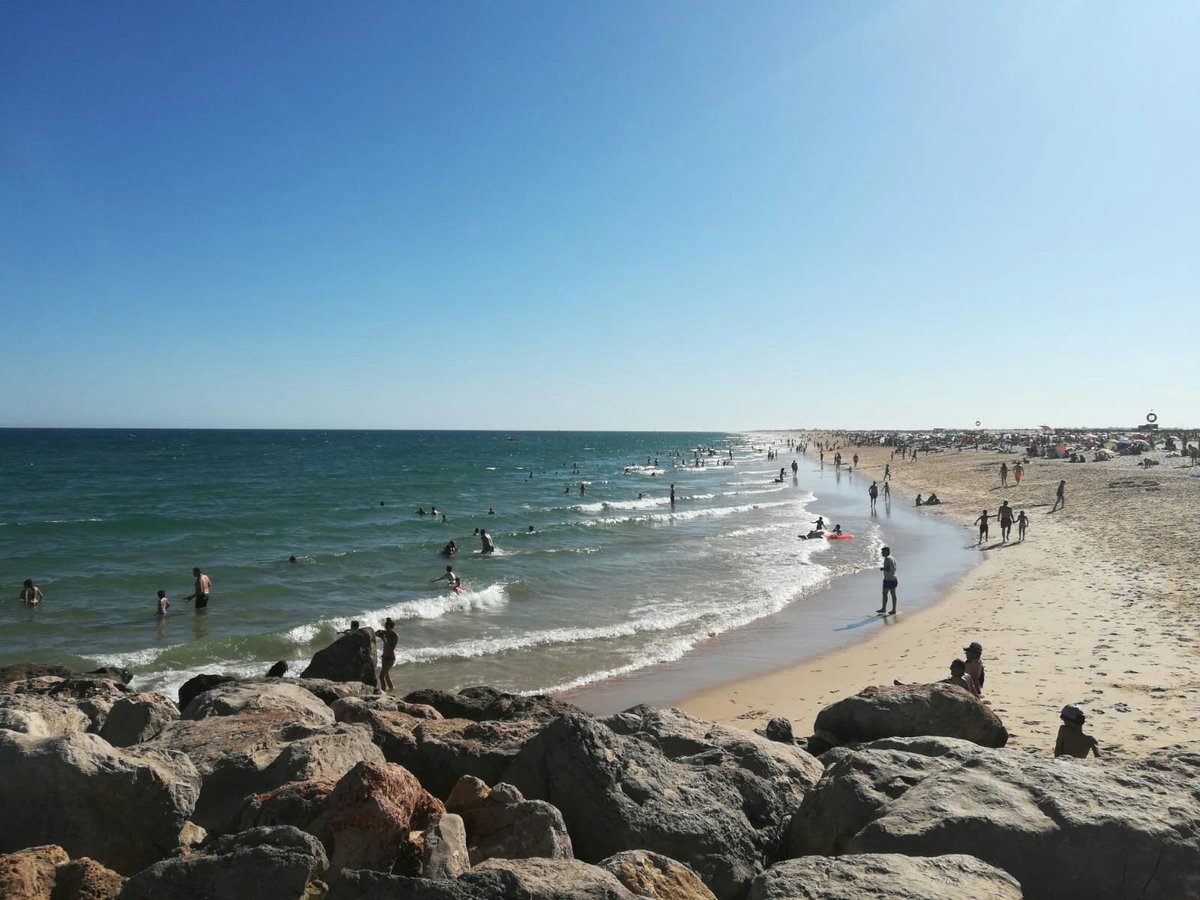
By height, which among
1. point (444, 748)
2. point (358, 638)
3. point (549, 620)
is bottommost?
point (549, 620)

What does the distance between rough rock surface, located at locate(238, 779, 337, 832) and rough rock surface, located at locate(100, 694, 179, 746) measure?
2.87m

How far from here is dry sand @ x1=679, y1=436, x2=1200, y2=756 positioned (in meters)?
9.86

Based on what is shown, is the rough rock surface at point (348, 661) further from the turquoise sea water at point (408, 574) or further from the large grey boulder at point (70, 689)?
the large grey boulder at point (70, 689)

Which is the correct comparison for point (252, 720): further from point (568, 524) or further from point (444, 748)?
point (568, 524)

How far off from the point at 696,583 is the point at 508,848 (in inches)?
733

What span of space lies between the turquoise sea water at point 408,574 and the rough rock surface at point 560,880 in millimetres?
10113

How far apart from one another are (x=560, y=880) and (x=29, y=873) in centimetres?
276

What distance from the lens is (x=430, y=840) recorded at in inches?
156

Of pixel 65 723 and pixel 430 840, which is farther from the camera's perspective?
pixel 65 723

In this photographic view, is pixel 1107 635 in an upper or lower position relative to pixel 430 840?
lower

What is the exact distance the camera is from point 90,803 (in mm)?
4480

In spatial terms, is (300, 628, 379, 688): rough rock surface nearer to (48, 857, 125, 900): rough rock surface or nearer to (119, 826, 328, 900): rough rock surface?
(48, 857, 125, 900): rough rock surface

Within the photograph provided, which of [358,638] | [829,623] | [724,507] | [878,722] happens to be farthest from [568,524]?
[878,722]

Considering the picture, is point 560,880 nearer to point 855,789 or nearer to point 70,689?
point 855,789
